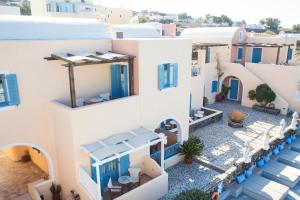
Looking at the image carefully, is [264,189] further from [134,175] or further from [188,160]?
[134,175]

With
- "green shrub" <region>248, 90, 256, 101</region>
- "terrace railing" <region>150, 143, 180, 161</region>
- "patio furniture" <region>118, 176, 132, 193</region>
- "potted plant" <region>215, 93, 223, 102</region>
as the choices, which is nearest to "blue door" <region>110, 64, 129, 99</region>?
"terrace railing" <region>150, 143, 180, 161</region>

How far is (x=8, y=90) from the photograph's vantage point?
12.7 metres

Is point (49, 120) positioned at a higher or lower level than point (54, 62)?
lower

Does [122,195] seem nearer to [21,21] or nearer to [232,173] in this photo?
[232,173]

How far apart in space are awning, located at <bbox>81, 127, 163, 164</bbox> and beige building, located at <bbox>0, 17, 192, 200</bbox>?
53 mm

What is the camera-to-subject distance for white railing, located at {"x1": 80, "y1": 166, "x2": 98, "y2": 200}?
12538mm

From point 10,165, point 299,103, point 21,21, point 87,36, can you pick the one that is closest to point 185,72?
point 87,36

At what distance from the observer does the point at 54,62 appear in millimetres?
13891

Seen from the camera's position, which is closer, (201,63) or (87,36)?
(87,36)

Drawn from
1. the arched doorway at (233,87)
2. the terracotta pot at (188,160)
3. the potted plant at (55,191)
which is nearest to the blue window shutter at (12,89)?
the potted plant at (55,191)

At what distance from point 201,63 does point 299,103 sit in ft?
38.2

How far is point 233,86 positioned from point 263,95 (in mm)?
5414

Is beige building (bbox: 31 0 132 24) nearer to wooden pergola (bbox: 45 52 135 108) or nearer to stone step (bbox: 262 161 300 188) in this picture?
wooden pergola (bbox: 45 52 135 108)

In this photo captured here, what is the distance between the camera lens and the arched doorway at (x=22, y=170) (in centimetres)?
1473
